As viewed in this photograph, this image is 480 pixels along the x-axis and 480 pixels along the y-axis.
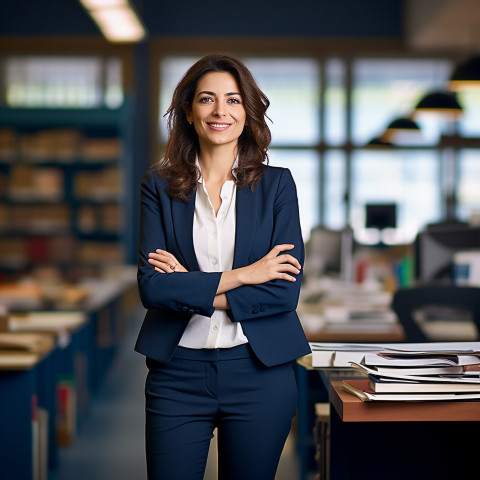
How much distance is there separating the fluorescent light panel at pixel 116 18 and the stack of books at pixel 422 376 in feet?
14.9

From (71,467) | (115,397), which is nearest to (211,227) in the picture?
(71,467)

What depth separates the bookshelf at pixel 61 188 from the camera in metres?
9.19

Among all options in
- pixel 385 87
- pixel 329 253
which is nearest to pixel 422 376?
pixel 329 253

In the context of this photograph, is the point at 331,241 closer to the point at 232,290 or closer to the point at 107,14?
the point at 107,14

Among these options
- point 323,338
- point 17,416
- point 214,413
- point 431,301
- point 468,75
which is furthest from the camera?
point 468,75

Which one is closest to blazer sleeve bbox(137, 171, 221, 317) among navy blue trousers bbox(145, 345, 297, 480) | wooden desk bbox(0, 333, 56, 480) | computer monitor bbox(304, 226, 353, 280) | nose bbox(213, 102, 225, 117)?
navy blue trousers bbox(145, 345, 297, 480)

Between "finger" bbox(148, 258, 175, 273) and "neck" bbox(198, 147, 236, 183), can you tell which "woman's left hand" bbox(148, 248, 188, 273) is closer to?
"finger" bbox(148, 258, 175, 273)

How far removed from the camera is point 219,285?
1.85 m

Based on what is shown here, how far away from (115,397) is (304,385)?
2498 mm

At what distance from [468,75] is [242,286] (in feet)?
13.4

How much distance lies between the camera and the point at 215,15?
1052 cm

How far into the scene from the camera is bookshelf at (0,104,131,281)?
9.19 metres

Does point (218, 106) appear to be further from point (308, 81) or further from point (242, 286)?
point (308, 81)

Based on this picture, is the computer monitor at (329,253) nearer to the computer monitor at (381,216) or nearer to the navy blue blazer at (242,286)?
the computer monitor at (381,216)
